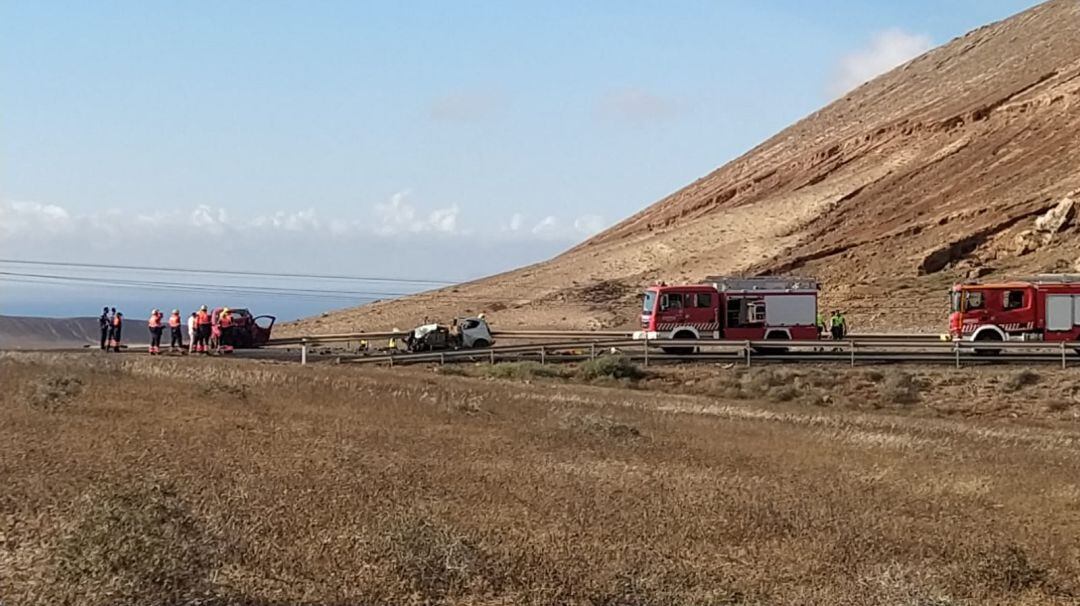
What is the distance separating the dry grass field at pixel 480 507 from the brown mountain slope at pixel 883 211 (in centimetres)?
4186

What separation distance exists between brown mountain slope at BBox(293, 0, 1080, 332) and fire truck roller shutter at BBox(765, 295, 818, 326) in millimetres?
15625

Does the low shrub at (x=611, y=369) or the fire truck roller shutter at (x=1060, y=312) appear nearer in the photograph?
the low shrub at (x=611, y=369)

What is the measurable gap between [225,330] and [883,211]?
49.5 m

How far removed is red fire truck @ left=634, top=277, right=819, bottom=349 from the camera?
42906mm

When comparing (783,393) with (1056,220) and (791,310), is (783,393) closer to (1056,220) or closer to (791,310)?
(791,310)

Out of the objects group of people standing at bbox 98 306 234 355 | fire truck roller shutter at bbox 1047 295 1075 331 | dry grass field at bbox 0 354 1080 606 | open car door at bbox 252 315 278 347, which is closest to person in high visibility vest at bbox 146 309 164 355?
group of people standing at bbox 98 306 234 355

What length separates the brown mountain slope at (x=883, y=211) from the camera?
214 ft

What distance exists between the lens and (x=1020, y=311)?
4088 cm

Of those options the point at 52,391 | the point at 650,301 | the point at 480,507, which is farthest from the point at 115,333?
the point at 480,507

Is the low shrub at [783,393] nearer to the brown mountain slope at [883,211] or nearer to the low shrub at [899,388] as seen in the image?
the low shrub at [899,388]

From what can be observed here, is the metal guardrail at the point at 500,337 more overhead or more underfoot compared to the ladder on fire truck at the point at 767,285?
more underfoot

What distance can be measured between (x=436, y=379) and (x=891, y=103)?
8397 cm

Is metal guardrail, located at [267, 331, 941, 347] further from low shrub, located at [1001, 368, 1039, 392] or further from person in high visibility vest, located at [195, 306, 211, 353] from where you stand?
low shrub, located at [1001, 368, 1039, 392]

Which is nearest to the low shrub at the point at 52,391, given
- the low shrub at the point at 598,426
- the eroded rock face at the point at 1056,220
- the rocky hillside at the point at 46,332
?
the low shrub at the point at 598,426
